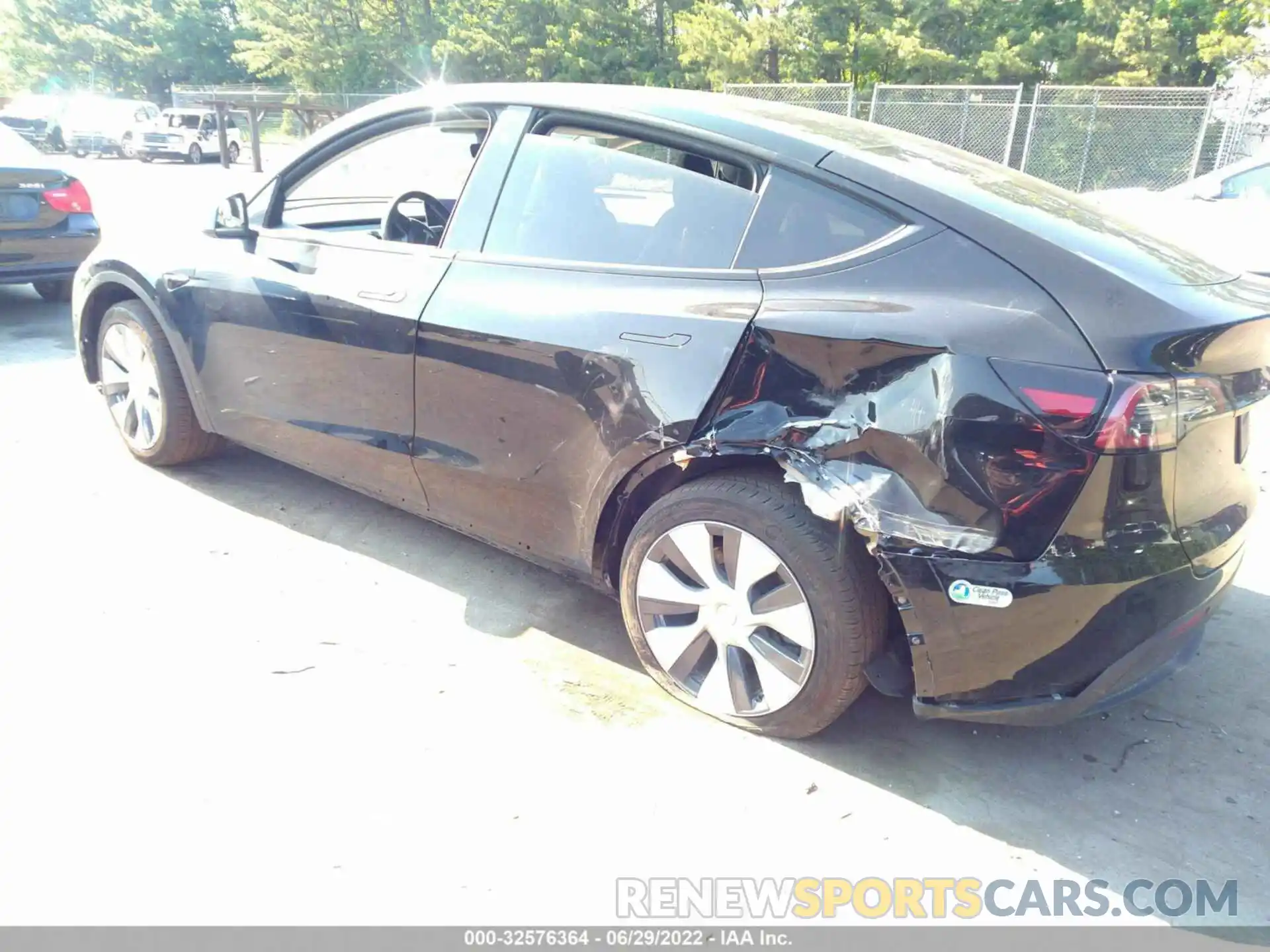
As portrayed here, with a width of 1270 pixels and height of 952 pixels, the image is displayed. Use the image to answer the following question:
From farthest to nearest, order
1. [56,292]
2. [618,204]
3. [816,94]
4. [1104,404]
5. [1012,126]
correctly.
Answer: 1. [816,94]
2. [1012,126]
3. [56,292]
4. [618,204]
5. [1104,404]

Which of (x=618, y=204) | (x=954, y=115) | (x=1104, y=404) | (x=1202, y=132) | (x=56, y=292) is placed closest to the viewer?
(x=1104, y=404)

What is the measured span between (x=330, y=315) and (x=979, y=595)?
2366 millimetres

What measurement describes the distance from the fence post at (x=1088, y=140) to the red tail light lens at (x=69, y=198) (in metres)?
15.3

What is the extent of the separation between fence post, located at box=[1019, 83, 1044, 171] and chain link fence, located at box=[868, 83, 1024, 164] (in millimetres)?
248

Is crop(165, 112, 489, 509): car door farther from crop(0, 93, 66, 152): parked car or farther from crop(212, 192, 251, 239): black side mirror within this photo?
crop(0, 93, 66, 152): parked car

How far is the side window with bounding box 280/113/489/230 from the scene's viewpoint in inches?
134

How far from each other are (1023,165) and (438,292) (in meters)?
16.3

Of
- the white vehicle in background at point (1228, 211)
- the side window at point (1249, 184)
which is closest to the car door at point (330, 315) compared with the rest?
the white vehicle in background at point (1228, 211)

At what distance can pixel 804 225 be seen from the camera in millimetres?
2523

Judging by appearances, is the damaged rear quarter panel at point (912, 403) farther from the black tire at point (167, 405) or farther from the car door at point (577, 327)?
the black tire at point (167, 405)

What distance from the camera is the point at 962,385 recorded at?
7.13ft

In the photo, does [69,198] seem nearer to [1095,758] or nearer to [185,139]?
[1095,758]

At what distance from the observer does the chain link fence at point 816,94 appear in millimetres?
17188

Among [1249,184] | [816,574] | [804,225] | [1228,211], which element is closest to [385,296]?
[804,225]
